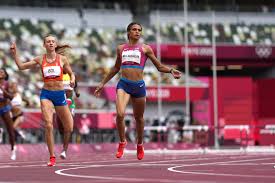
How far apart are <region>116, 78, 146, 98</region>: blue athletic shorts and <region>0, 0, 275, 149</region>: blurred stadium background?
22.9 m

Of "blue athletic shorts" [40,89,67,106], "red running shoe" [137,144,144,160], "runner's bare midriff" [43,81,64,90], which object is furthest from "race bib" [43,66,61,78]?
"red running shoe" [137,144,144,160]

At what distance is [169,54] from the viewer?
5569 centimetres

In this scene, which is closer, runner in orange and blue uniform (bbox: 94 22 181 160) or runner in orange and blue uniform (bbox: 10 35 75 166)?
runner in orange and blue uniform (bbox: 94 22 181 160)

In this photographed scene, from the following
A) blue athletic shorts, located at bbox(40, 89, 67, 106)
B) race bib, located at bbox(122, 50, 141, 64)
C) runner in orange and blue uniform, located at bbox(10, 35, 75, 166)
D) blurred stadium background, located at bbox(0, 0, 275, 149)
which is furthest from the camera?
blurred stadium background, located at bbox(0, 0, 275, 149)

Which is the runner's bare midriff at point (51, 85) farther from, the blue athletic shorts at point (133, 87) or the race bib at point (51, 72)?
the blue athletic shorts at point (133, 87)

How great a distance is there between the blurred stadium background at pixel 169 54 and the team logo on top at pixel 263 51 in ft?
0.21

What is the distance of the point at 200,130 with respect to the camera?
115 feet

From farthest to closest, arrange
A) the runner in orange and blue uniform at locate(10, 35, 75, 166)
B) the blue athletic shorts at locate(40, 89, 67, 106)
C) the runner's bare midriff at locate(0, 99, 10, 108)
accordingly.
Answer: the runner's bare midriff at locate(0, 99, 10, 108), the blue athletic shorts at locate(40, 89, 67, 106), the runner in orange and blue uniform at locate(10, 35, 75, 166)

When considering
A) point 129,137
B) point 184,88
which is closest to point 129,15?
point 184,88

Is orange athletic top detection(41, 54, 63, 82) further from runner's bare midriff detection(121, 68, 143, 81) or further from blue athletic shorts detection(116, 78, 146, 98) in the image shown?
runner's bare midriff detection(121, 68, 143, 81)

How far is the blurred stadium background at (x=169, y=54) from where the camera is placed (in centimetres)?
4525

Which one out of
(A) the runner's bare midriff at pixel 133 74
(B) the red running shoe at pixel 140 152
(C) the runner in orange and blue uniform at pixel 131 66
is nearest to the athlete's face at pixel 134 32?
(C) the runner in orange and blue uniform at pixel 131 66

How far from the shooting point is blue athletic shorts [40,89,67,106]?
1650cm

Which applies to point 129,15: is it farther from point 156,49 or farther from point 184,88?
point 184,88
